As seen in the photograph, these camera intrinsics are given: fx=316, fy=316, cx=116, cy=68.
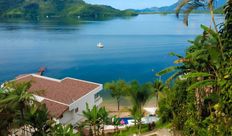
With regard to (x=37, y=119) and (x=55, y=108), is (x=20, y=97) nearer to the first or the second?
(x=37, y=119)

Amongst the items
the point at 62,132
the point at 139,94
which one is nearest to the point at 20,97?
the point at 62,132

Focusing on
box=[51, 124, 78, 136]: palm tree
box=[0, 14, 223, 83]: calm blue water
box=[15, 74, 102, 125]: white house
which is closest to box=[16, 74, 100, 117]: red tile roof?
box=[15, 74, 102, 125]: white house

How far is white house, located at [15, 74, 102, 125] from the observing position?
2267cm

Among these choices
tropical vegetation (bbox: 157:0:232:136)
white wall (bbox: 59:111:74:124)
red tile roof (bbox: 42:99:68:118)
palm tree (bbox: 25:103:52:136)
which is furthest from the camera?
white wall (bbox: 59:111:74:124)

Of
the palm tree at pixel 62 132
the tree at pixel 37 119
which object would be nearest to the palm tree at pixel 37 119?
the tree at pixel 37 119

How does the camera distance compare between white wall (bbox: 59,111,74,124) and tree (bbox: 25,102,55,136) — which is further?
white wall (bbox: 59,111,74,124)

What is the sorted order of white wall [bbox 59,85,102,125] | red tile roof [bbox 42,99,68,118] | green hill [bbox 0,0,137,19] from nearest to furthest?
red tile roof [bbox 42,99,68,118], white wall [bbox 59,85,102,125], green hill [bbox 0,0,137,19]

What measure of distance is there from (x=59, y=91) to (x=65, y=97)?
138 cm

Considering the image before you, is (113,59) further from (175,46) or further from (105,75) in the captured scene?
(175,46)

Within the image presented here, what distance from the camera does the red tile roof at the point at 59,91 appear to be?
22.6 metres

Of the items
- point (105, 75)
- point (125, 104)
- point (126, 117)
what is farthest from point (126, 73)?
point (126, 117)

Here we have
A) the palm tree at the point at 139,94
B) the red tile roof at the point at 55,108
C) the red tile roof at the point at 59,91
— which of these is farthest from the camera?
the red tile roof at the point at 59,91

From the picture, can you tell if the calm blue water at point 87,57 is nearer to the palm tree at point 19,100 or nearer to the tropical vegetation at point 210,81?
the palm tree at point 19,100

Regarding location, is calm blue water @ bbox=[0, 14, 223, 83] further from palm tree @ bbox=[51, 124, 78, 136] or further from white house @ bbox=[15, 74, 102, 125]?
palm tree @ bbox=[51, 124, 78, 136]
